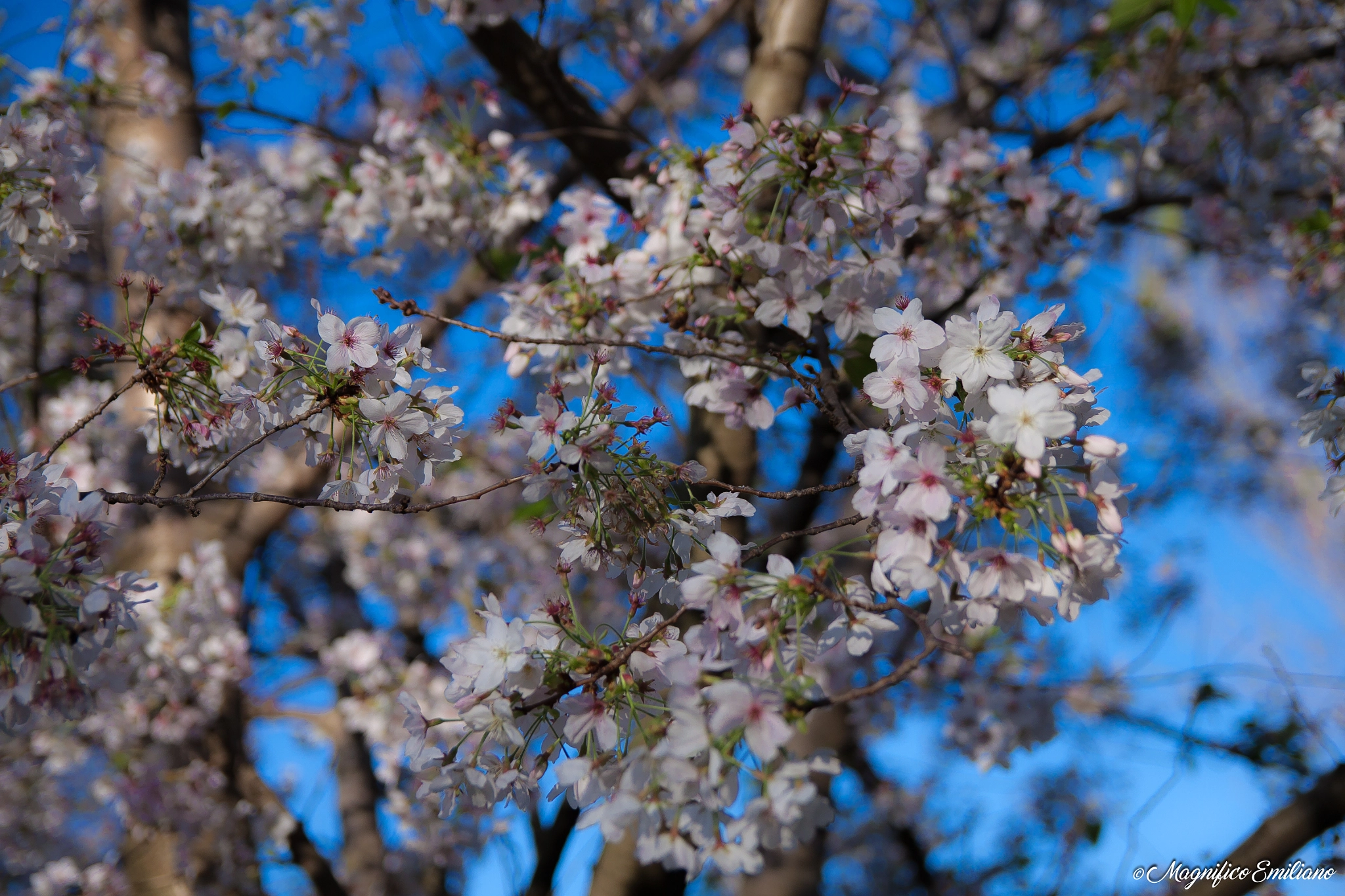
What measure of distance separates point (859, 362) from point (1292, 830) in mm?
1749

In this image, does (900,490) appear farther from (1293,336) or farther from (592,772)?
(1293,336)

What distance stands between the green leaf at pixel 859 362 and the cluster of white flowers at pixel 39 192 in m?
1.91

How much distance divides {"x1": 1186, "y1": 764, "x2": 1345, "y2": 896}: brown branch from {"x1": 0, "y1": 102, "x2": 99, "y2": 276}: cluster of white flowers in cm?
340

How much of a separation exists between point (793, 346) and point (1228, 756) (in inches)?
107

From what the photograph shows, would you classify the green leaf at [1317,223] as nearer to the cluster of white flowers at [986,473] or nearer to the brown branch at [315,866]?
the cluster of white flowers at [986,473]

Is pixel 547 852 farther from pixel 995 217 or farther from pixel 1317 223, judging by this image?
pixel 1317 223

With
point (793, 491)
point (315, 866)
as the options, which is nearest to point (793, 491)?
point (793, 491)

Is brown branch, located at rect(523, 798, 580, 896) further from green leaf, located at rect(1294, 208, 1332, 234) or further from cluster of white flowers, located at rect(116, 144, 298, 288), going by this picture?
green leaf, located at rect(1294, 208, 1332, 234)

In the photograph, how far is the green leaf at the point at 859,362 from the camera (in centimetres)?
205

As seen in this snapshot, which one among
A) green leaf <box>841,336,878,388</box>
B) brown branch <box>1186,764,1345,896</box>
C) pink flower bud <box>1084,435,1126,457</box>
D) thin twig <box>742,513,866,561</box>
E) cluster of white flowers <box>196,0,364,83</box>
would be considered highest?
cluster of white flowers <box>196,0,364,83</box>

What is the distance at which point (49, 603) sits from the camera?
1298 millimetres

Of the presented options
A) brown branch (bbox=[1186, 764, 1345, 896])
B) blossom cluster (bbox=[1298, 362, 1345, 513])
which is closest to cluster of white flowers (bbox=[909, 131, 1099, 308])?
blossom cluster (bbox=[1298, 362, 1345, 513])

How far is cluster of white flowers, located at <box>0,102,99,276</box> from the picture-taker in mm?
1821

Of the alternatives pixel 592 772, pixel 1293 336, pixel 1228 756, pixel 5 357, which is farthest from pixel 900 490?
pixel 1293 336
